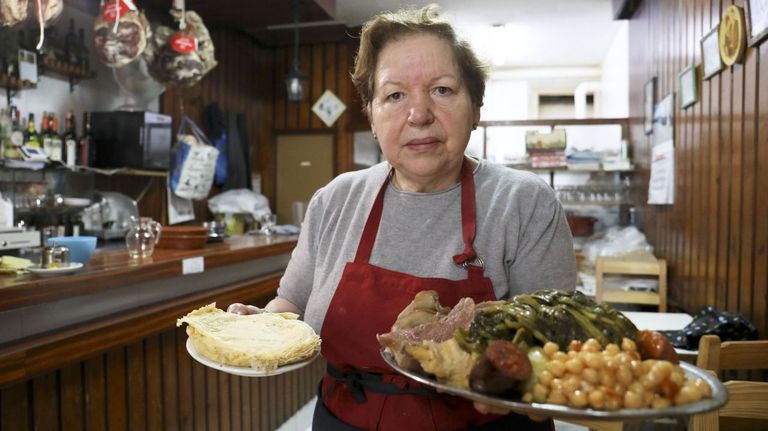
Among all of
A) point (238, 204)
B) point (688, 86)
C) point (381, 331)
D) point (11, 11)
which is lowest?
point (381, 331)

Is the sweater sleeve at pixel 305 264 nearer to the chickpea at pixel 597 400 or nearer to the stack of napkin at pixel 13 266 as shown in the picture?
the chickpea at pixel 597 400

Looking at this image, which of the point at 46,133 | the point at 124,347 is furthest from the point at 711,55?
the point at 46,133

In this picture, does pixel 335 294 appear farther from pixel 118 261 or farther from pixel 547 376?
pixel 118 261

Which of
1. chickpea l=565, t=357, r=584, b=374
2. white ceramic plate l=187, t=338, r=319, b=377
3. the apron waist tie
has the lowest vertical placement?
the apron waist tie

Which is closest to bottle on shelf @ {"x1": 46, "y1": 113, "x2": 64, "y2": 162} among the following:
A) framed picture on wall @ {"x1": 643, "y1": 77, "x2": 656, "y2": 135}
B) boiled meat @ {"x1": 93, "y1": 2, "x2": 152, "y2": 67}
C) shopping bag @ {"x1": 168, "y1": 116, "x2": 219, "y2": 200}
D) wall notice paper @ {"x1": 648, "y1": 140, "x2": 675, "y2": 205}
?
boiled meat @ {"x1": 93, "y1": 2, "x2": 152, "y2": 67}

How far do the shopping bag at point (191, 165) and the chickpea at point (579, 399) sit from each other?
194 inches

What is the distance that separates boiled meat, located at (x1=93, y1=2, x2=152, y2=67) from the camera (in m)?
3.74

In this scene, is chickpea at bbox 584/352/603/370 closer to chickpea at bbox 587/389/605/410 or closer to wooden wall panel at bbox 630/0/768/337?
chickpea at bbox 587/389/605/410

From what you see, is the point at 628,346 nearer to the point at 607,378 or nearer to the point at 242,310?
the point at 607,378

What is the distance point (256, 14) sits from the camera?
578cm

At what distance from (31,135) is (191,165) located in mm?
1466

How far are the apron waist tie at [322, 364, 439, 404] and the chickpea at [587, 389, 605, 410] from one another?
582mm

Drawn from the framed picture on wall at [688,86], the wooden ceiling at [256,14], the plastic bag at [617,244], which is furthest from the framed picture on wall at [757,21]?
the wooden ceiling at [256,14]

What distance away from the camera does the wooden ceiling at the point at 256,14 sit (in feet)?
17.3
